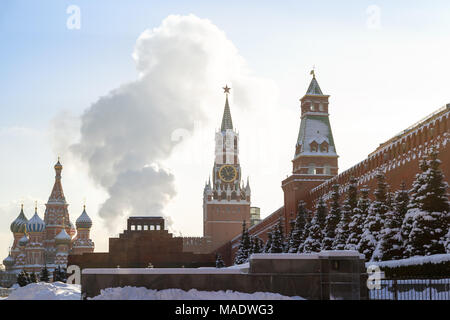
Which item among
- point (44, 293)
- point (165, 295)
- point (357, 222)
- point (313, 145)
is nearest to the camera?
point (165, 295)

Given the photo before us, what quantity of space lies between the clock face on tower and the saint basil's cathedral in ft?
96.2

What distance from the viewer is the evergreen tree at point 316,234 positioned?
47.0m

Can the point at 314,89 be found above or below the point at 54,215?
above

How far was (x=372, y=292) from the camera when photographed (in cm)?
2248

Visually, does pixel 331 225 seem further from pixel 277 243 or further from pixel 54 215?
pixel 54 215

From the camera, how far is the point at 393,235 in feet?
110

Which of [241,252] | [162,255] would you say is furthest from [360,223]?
→ [162,255]

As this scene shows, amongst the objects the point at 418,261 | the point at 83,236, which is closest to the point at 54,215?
the point at 83,236

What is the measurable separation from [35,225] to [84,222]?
43.0 ft

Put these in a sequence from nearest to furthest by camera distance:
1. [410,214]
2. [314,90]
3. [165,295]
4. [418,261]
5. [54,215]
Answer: [165,295] → [418,261] → [410,214] → [314,90] → [54,215]

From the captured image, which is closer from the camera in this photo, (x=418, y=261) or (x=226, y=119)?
(x=418, y=261)

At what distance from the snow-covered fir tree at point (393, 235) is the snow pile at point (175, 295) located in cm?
1341
